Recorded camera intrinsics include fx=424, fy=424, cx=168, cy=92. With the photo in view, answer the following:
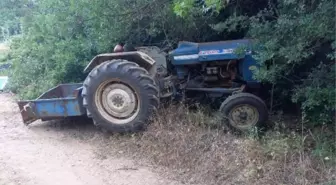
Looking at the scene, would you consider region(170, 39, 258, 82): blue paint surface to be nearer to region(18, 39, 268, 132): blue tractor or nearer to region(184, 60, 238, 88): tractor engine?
region(18, 39, 268, 132): blue tractor

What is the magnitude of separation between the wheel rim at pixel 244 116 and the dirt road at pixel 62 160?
1525 millimetres

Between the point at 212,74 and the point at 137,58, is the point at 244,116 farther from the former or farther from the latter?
the point at 137,58

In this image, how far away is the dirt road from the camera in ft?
17.5

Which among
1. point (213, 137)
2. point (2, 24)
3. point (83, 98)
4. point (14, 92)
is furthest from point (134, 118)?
point (2, 24)

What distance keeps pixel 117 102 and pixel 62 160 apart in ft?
4.14

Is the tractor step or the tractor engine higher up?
the tractor engine

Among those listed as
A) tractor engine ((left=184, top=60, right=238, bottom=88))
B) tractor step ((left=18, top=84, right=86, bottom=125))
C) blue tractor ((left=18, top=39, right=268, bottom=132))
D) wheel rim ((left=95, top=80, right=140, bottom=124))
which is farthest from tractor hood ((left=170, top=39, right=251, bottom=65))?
tractor step ((left=18, top=84, right=86, bottom=125))

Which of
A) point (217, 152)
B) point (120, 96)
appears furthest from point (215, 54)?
point (217, 152)

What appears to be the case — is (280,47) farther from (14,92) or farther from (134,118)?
(14,92)

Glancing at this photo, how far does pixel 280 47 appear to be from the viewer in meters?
5.60

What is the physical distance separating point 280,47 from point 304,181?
1.85 m

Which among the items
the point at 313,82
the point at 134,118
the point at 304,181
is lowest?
the point at 304,181

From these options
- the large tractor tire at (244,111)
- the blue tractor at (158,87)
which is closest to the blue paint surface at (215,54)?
the blue tractor at (158,87)

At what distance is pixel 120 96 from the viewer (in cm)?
670
